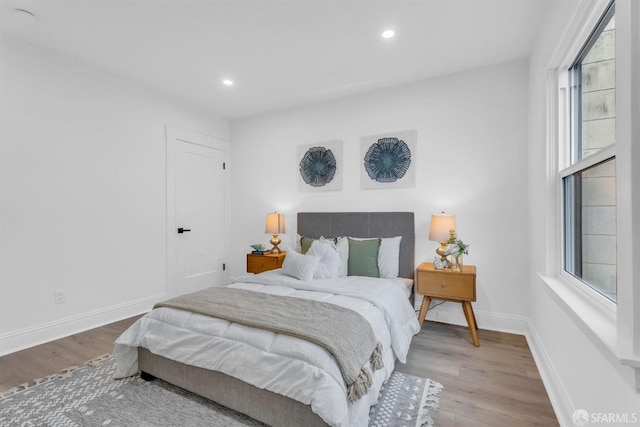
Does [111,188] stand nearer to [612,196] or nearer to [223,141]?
[223,141]

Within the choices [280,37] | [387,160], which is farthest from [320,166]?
[280,37]

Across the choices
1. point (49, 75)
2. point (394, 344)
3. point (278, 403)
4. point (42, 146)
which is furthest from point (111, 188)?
point (394, 344)

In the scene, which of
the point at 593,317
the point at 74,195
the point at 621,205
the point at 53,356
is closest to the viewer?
the point at 621,205

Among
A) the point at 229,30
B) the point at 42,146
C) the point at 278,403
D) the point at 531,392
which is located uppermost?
the point at 229,30

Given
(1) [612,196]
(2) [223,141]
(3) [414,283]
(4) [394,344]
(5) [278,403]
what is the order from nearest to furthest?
(1) [612,196] < (5) [278,403] < (4) [394,344] < (3) [414,283] < (2) [223,141]

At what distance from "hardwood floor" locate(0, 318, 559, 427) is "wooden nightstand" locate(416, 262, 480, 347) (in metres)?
0.25

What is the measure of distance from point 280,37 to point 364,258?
7.04ft

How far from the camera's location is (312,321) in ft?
5.87

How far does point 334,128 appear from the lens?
3877 mm

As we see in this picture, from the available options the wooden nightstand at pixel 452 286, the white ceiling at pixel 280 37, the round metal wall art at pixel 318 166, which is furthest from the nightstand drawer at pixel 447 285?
the white ceiling at pixel 280 37

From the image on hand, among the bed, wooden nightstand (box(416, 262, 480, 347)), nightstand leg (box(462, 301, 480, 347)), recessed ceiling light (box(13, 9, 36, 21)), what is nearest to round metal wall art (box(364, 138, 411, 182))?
wooden nightstand (box(416, 262, 480, 347))

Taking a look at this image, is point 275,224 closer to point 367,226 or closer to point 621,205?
point 367,226

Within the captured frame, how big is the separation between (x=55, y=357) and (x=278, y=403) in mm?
2141

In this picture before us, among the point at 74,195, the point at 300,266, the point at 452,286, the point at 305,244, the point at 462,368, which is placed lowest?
the point at 462,368
